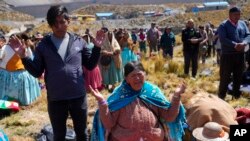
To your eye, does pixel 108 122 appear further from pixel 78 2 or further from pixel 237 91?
pixel 78 2

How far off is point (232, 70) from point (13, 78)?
378 centimetres

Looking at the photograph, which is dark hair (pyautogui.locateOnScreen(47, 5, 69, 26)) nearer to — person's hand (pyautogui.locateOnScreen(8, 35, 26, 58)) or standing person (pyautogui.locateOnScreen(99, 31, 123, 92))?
person's hand (pyautogui.locateOnScreen(8, 35, 26, 58))

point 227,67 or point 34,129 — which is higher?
point 227,67

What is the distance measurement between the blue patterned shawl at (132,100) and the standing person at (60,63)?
0.97 ft

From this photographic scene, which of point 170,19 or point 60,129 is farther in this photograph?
point 170,19

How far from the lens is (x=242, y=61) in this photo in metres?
7.50

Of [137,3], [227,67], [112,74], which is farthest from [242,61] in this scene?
[137,3]

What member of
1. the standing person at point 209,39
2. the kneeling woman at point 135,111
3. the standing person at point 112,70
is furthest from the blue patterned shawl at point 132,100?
the standing person at point 209,39

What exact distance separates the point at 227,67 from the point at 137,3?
83561 mm

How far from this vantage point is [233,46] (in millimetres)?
7301

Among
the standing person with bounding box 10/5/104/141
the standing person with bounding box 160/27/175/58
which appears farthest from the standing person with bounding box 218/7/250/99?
the standing person with bounding box 160/27/175/58

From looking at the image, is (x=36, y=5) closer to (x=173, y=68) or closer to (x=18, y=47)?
(x=173, y=68)

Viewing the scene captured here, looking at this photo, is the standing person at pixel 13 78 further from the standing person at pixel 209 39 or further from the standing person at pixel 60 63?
the standing person at pixel 209 39

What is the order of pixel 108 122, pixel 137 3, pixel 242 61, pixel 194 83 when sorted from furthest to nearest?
pixel 137 3 → pixel 194 83 → pixel 242 61 → pixel 108 122
